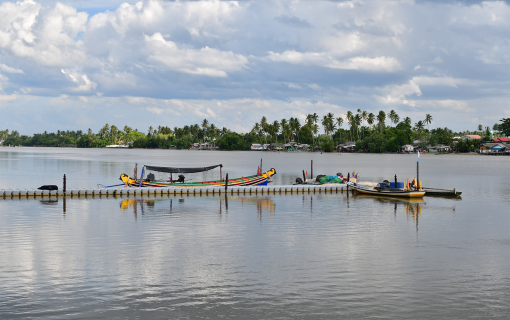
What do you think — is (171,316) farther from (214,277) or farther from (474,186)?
(474,186)

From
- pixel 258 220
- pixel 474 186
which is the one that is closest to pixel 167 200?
pixel 258 220

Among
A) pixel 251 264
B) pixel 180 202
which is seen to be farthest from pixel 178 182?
pixel 251 264

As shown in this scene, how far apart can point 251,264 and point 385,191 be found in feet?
97.5

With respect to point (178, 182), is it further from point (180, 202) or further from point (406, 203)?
point (406, 203)

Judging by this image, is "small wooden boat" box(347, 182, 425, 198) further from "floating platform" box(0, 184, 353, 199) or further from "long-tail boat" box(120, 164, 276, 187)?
"long-tail boat" box(120, 164, 276, 187)

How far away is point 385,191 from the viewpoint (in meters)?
46.0

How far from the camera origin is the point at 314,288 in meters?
16.4

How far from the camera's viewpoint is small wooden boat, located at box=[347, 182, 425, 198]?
4426 cm

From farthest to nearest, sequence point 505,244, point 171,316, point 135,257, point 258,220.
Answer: point 258,220 < point 505,244 < point 135,257 < point 171,316

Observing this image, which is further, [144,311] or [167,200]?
[167,200]

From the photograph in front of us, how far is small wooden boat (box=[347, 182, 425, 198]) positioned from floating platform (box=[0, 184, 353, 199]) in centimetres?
156

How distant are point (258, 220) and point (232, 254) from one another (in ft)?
33.8

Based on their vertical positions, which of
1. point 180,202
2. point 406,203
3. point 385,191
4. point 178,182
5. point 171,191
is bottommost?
point 406,203

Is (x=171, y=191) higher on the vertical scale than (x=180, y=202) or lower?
higher
